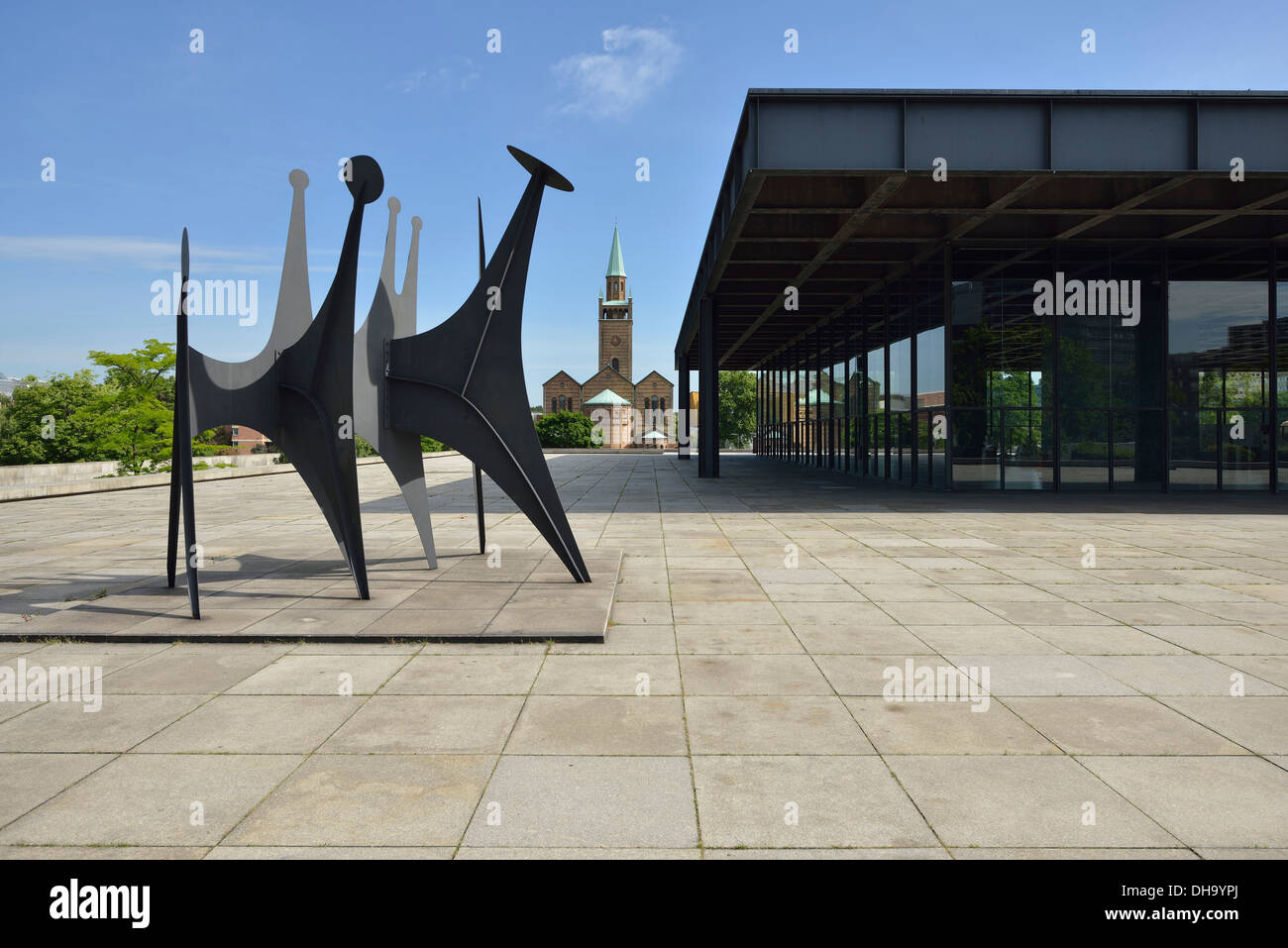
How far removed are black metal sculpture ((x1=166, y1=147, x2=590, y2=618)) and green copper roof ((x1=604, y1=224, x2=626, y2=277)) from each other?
137 m

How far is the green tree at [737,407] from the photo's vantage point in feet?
365

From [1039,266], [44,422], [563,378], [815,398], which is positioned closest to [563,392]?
[563,378]

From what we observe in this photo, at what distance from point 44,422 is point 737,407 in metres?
76.4

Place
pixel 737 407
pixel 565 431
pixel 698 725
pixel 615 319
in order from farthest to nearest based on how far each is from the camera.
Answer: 1. pixel 615 319
2. pixel 737 407
3. pixel 565 431
4. pixel 698 725

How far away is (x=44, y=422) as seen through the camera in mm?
63531

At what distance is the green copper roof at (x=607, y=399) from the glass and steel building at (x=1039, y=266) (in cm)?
10129

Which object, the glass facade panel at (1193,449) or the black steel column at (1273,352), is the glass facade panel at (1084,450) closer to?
the glass facade panel at (1193,449)

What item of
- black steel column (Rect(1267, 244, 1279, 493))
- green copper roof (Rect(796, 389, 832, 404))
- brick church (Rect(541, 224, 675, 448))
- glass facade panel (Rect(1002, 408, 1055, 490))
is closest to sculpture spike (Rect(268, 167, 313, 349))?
glass facade panel (Rect(1002, 408, 1055, 490))

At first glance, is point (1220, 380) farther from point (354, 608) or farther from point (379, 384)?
point (354, 608)

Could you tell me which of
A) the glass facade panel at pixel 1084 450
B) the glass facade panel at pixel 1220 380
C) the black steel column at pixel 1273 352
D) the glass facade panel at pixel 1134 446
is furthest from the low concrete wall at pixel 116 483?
the black steel column at pixel 1273 352

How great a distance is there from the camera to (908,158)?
663 inches

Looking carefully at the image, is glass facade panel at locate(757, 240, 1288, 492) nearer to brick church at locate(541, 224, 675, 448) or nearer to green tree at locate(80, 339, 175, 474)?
green tree at locate(80, 339, 175, 474)
